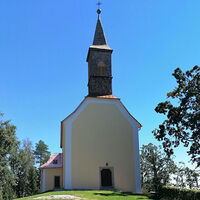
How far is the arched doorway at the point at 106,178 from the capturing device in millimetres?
21750

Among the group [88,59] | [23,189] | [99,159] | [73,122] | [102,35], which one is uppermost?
[102,35]

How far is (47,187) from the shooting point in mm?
27656

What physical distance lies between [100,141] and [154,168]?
17.6 metres

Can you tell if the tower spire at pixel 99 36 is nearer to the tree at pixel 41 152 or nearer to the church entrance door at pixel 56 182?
the church entrance door at pixel 56 182

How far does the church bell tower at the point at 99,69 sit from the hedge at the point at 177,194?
10872mm

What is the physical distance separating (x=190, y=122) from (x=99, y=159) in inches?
360

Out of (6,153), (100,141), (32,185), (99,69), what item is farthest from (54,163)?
(32,185)

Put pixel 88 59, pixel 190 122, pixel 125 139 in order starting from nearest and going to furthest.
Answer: pixel 190 122
pixel 125 139
pixel 88 59

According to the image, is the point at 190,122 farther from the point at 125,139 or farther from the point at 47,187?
the point at 47,187

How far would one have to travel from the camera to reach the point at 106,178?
71.8 feet

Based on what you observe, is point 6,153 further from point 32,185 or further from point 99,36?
point 99,36

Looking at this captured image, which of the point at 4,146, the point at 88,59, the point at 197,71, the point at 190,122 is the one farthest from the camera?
the point at 4,146

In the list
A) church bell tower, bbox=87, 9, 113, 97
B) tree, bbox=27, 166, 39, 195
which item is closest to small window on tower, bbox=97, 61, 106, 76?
church bell tower, bbox=87, 9, 113, 97

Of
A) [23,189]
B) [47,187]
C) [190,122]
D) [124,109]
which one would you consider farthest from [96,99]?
[23,189]
